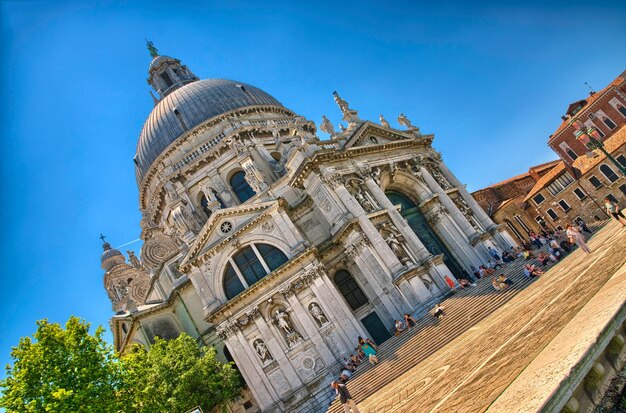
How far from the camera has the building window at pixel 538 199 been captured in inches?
1859

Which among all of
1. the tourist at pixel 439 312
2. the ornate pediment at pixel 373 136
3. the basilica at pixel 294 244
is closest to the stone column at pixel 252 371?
the basilica at pixel 294 244

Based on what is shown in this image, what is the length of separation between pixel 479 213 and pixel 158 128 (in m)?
27.0

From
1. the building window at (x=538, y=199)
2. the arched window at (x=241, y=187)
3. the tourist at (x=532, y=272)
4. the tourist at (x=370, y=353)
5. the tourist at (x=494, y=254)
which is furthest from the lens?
the building window at (x=538, y=199)

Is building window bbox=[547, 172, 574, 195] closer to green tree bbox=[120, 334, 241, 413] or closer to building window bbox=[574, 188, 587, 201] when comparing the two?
building window bbox=[574, 188, 587, 201]

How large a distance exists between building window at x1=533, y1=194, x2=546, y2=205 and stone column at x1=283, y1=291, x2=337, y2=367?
34.8 metres

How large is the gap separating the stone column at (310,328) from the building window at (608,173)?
1309 inches

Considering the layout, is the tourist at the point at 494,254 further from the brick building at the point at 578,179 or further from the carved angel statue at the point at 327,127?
the brick building at the point at 578,179

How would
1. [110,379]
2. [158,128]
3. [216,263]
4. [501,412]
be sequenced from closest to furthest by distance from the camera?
[501,412]
[110,379]
[216,263]
[158,128]

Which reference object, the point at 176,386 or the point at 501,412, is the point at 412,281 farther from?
the point at 501,412

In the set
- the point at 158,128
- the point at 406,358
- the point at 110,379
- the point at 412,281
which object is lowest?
the point at 406,358

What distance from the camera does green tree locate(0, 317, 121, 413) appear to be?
55.8ft

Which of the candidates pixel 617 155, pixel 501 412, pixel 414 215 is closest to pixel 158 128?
pixel 414 215

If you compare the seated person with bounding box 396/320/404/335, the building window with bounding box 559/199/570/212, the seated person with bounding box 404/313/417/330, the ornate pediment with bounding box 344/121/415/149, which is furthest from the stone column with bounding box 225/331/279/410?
the building window with bounding box 559/199/570/212

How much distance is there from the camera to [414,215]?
94.9 feet
